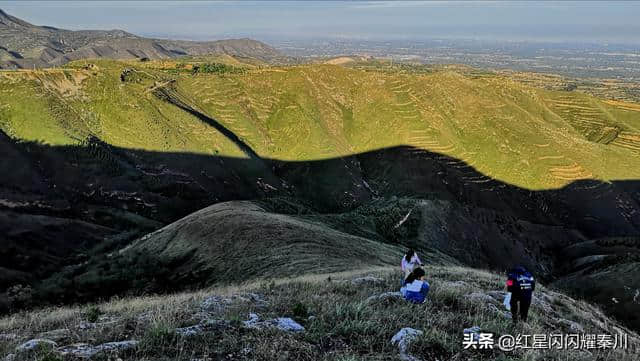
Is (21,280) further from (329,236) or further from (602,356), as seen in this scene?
(602,356)

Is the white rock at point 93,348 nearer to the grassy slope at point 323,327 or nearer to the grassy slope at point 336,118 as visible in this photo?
the grassy slope at point 323,327

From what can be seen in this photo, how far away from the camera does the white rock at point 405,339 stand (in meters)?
9.53

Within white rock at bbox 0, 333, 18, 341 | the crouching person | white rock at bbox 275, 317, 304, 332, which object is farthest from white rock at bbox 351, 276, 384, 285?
white rock at bbox 0, 333, 18, 341

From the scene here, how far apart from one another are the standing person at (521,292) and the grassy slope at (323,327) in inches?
13.9

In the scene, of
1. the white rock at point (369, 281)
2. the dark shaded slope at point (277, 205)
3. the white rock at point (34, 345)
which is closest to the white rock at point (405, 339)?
the white rock at point (369, 281)

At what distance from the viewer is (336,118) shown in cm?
16050

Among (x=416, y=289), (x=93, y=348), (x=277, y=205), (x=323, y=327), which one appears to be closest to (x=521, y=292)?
(x=416, y=289)

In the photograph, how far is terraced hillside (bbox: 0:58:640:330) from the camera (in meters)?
47.1

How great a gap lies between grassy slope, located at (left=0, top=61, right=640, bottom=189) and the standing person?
110307 mm

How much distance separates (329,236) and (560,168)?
130443mm

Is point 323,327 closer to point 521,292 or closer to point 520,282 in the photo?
point 521,292

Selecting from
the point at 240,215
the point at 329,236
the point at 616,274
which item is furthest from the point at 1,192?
the point at 616,274

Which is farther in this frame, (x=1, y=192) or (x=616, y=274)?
(x=1, y=192)

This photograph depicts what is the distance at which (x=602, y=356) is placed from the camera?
11.3m
